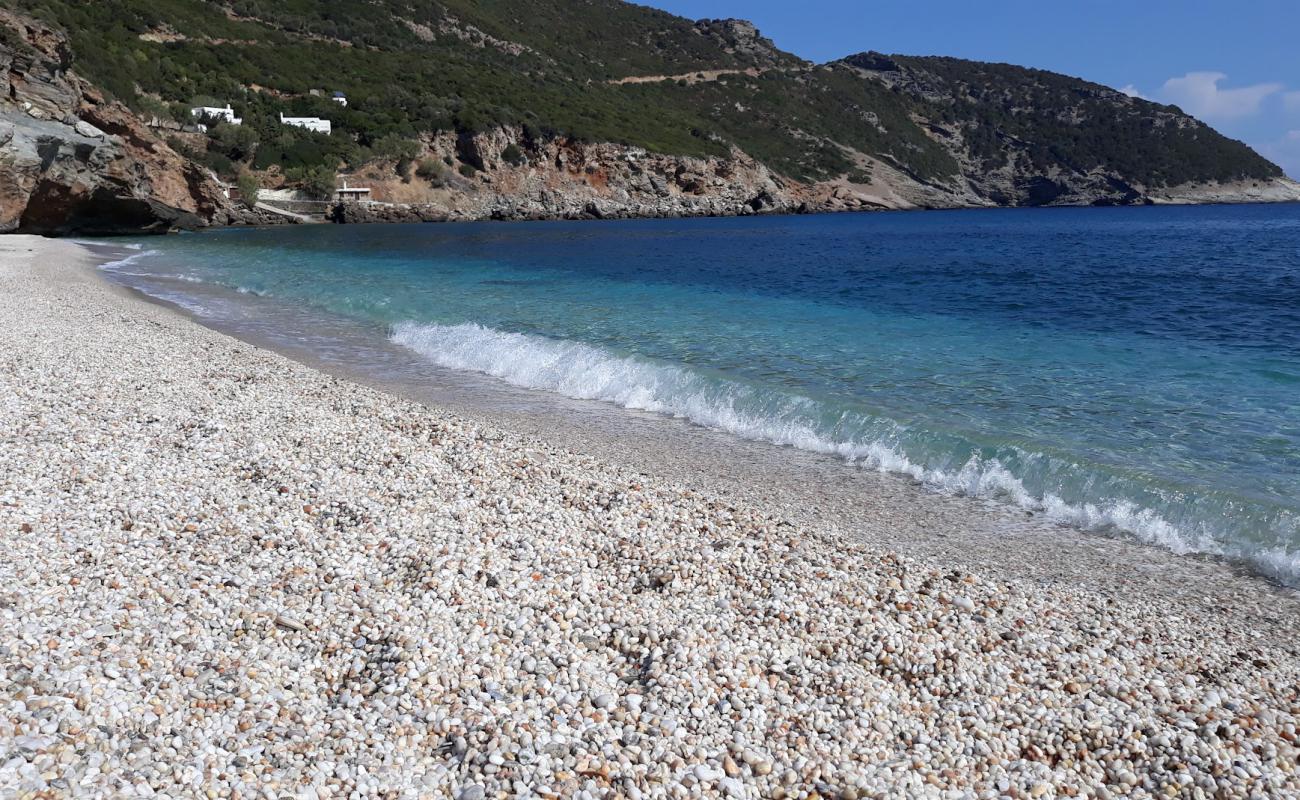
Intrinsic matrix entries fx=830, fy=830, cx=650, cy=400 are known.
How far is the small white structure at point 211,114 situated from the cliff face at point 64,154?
738 inches

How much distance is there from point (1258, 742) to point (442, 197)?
79.6 m

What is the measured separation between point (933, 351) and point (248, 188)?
6276 cm

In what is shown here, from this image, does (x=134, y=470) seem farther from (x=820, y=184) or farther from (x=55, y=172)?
(x=820, y=184)

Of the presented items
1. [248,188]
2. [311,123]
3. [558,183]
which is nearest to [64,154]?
[248,188]

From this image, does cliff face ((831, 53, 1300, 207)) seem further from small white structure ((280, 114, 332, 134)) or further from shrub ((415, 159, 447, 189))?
small white structure ((280, 114, 332, 134))

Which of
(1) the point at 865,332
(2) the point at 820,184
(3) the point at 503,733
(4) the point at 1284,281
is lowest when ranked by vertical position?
(3) the point at 503,733

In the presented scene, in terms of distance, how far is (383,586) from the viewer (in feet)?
17.0

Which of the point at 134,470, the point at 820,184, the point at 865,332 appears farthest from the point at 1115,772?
the point at 820,184

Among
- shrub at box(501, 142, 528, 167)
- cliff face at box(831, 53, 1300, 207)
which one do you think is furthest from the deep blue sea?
cliff face at box(831, 53, 1300, 207)

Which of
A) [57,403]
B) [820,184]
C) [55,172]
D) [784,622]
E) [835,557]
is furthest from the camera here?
[820,184]

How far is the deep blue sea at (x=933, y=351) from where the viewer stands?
27.3 feet

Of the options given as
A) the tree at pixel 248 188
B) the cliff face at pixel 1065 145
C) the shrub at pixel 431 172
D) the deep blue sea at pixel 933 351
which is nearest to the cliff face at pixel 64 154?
the deep blue sea at pixel 933 351

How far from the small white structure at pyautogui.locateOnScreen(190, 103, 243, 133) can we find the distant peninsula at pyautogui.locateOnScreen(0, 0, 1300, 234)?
0.73 ft

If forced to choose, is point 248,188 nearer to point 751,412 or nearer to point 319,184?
point 319,184
